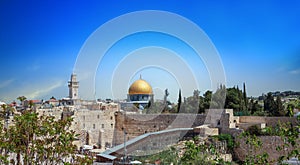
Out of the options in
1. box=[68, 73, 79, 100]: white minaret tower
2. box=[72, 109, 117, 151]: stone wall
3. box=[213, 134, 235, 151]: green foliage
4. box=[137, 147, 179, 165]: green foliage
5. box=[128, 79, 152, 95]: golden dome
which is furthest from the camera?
box=[128, 79, 152, 95]: golden dome

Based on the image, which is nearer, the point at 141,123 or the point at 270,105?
the point at 141,123

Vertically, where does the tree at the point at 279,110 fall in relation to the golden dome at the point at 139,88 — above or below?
below

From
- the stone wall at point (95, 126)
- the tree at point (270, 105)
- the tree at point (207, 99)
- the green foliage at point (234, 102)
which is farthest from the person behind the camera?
the tree at point (270, 105)

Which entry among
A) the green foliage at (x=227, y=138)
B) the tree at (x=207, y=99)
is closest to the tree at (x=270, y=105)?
the tree at (x=207, y=99)

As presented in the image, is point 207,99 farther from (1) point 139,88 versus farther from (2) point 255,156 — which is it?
(2) point 255,156

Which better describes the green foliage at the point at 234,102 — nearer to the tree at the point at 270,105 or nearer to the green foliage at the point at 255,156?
the tree at the point at 270,105

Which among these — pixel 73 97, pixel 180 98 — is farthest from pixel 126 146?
pixel 73 97

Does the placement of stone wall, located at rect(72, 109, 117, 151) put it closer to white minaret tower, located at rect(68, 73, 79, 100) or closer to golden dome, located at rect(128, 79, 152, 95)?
white minaret tower, located at rect(68, 73, 79, 100)

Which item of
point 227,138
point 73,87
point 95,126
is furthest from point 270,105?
point 73,87

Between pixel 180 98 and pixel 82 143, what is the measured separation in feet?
34.9

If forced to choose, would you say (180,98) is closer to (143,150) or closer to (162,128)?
(162,128)

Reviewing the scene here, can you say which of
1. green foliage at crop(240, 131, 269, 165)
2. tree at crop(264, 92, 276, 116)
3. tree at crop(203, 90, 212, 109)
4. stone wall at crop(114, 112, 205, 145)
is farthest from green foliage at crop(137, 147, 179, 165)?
tree at crop(264, 92, 276, 116)

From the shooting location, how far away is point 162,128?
1995cm

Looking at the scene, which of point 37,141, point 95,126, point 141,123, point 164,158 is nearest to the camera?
point 37,141
